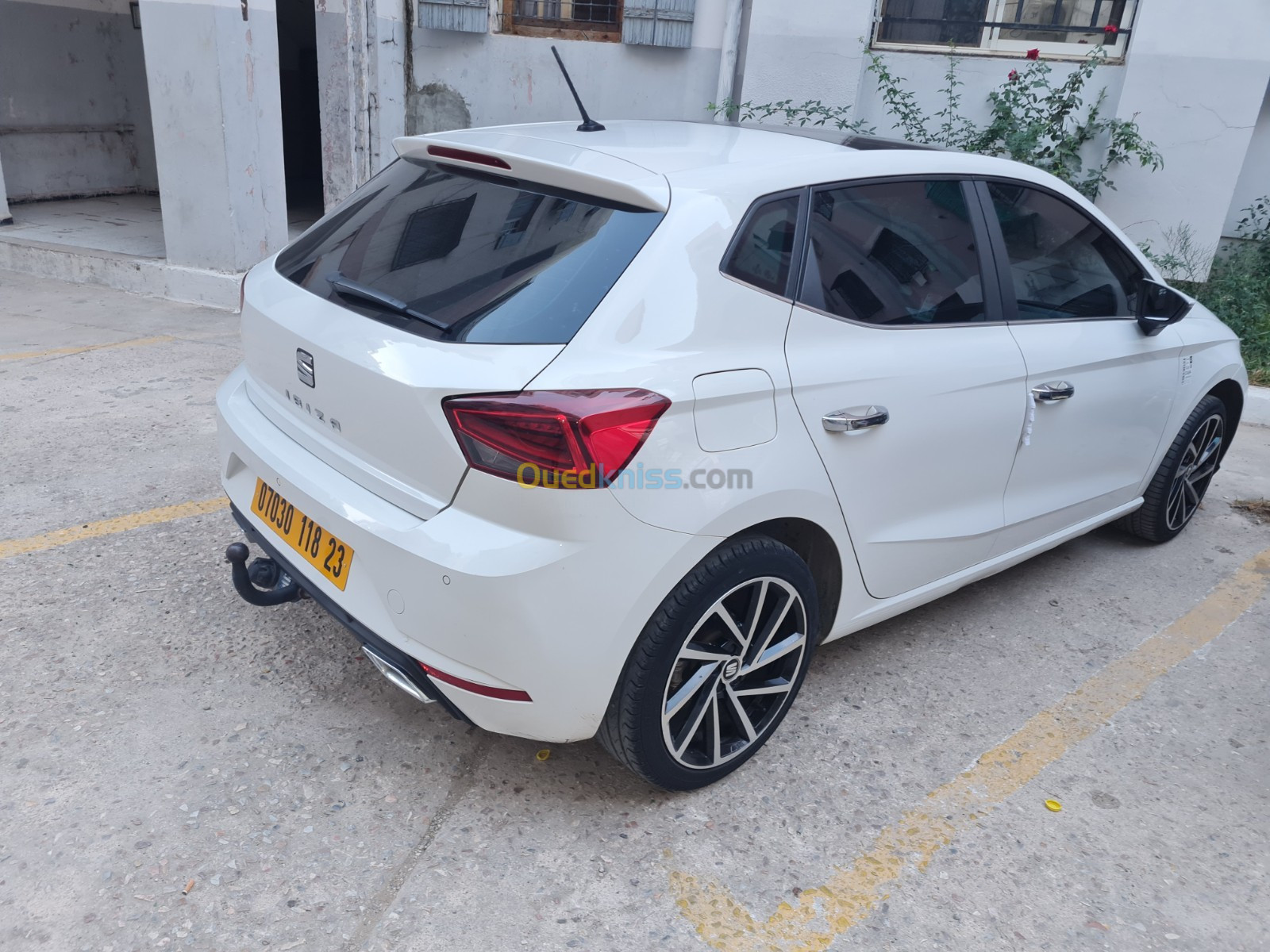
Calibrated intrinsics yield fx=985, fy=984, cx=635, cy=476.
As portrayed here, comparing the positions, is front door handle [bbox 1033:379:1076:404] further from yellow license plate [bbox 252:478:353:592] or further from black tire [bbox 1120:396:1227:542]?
yellow license plate [bbox 252:478:353:592]

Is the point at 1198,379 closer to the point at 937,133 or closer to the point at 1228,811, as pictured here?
the point at 1228,811

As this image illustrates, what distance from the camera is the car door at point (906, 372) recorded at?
253cm

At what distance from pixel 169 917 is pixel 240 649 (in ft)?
3.47

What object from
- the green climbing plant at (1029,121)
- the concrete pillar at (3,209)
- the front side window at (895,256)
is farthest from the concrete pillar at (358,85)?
the front side window at (895,256)

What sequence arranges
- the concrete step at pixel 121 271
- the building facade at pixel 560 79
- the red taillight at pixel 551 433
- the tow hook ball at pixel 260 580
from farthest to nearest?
the concrete step at pixel 121 271
the building facade at pixel 560 79
the tow hook ball at pixel 260 580
the red taillight at pixel 551 433

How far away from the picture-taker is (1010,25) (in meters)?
7.59

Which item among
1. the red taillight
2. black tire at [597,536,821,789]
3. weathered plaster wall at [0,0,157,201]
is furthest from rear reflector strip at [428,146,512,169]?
weathered plaster wall at [0,0,157,201]

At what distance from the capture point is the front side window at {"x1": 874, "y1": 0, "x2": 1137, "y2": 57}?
24.3ft

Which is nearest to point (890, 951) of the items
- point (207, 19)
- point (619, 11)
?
point (207, 19)

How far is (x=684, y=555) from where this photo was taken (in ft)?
7.35

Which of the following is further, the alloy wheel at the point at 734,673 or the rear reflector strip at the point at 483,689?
the alloy wheel at the point at 734,673

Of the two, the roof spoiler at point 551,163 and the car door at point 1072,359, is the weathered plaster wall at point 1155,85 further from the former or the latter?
the roof spoiler at point 551,163

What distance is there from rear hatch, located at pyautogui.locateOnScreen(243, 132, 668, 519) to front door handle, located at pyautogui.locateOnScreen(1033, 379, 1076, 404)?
1479 millimetres

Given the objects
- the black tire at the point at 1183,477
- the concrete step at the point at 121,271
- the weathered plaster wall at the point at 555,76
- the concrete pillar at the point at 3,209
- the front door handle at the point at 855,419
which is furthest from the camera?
the concrete pillar at the point at 3,209
